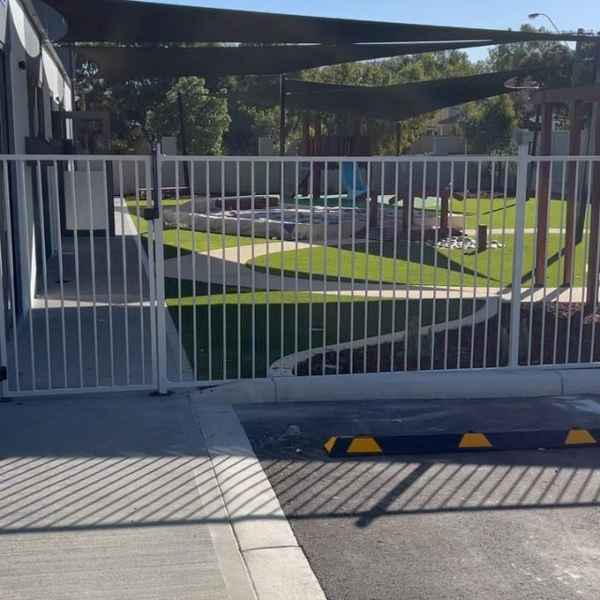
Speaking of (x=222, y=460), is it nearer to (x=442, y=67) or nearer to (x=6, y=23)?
(x=6, y=23)

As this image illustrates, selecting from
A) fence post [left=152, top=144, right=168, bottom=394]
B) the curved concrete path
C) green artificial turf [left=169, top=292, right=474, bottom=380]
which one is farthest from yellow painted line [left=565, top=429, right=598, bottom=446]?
fence post [left=152, top=144, right=168, bottom=394]

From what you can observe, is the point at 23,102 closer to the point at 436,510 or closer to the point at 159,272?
the point at 159,272

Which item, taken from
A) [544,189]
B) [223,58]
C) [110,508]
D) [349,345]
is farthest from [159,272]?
[223,58]

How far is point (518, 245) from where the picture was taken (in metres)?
7.55

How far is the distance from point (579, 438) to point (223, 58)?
1013cm

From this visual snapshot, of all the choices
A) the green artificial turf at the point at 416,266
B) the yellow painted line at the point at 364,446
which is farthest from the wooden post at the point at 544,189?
the yellow painted line at the point at 364,446

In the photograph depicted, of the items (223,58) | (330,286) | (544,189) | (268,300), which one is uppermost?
(223,58)

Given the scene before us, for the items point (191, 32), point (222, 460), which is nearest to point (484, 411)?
point (222, 460)

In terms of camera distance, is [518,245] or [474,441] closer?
[474,441]

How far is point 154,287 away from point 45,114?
388 inches

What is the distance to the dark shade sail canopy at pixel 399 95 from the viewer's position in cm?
1733

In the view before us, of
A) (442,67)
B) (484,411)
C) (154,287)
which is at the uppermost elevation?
(442,67)

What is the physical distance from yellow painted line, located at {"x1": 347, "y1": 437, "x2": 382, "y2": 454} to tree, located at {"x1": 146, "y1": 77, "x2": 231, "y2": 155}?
33162 millimetres

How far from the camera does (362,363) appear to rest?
27.1ft
